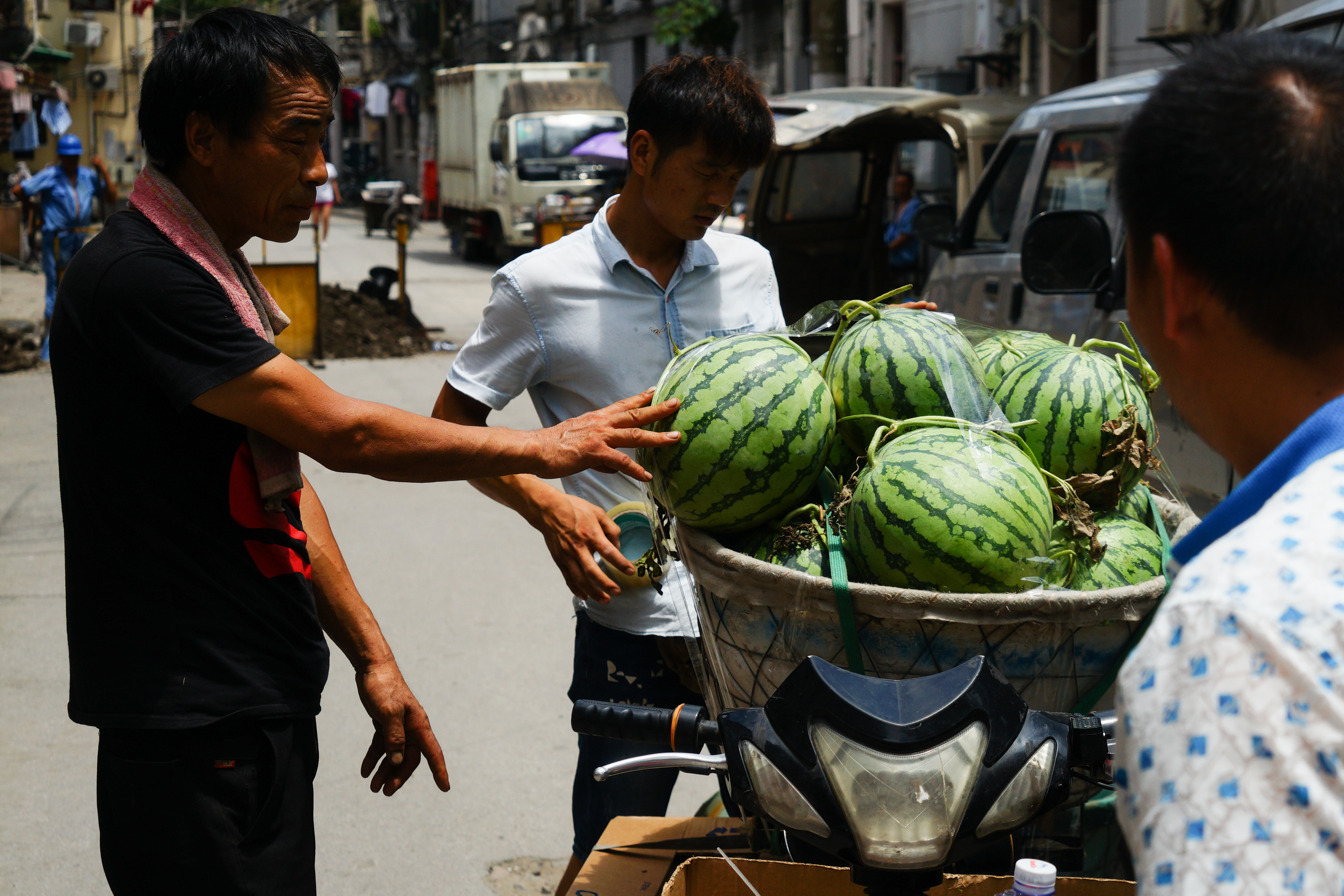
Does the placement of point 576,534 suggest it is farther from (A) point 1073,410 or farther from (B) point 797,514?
(A) point 1073,410

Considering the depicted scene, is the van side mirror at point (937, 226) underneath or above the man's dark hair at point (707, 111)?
underneath

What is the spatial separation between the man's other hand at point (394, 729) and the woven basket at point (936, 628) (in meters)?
0.96

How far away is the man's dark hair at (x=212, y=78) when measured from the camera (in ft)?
6.41

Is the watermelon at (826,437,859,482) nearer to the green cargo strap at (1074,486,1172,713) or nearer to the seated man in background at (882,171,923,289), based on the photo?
the green cargo strap at (1074,486,1172,713)

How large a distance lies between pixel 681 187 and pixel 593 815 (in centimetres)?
138

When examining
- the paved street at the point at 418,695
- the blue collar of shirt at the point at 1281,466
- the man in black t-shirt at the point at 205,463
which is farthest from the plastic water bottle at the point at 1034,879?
the paved street at the point at 418,695

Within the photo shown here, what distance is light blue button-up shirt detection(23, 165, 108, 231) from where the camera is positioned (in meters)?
13.1

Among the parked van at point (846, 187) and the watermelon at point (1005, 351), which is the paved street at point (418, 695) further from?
the parked van at point (846, 187)

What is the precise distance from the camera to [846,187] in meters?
10.9

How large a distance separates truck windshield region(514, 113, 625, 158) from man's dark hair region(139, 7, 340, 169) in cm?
2061

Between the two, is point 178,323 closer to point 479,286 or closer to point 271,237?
point 271,237

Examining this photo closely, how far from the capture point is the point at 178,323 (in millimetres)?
1832

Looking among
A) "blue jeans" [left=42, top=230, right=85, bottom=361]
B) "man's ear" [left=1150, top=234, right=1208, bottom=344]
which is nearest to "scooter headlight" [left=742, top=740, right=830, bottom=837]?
"man's ear" [left=1150, top=234, right=1208, bottom=344]

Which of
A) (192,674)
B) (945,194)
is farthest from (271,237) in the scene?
(945,194)
